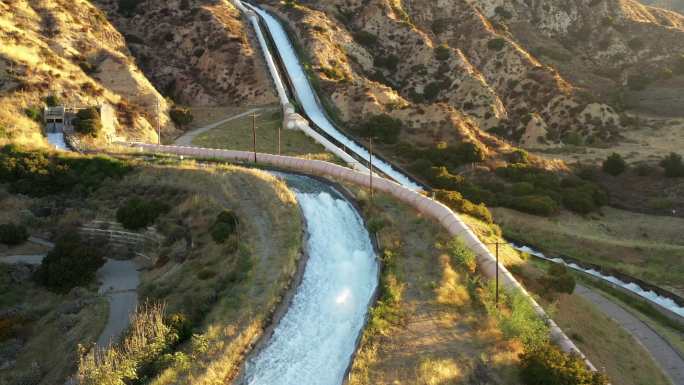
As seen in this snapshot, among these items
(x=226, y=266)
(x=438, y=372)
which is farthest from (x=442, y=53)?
(x=438, y=372)

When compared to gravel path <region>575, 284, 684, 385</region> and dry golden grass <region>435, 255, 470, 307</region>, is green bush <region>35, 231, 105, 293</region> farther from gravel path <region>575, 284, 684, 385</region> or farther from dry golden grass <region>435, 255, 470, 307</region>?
gravel path <region>575, 284, 684, 385</region>

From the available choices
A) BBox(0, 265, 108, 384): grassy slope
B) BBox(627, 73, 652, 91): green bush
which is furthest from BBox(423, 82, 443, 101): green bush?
BBox(0, 265, 108, 384): grassy slope

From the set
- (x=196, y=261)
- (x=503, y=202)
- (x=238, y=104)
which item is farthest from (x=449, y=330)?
(x=238, y=104)

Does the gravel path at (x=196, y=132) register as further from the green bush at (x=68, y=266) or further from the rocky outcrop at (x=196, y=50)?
the green bush at (x=68, y=266)

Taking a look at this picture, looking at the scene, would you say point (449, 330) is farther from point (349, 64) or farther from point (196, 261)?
point (349, 64)

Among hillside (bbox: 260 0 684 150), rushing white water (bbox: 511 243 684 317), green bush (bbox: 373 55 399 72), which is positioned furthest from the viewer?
green bush (bbox: 373 55 399 72)
